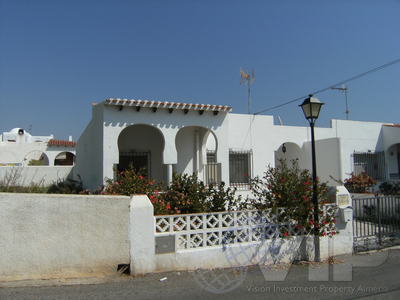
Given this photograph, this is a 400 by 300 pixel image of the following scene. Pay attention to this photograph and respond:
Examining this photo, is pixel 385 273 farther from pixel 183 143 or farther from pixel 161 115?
pixel 183 143

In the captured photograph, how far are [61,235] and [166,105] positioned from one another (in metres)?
6.10

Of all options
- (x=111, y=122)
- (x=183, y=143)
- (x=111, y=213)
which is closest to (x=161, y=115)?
(x=111, y=122)

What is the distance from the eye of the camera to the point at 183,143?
42.0 ft

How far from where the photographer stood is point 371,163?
15500 millimetres

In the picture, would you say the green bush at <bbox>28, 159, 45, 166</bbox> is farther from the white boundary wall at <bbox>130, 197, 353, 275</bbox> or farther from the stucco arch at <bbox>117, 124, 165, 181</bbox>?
the white boundary wall at <bbox>130, 197, 353, 275</bbox>

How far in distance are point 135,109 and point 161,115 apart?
946 millimetres

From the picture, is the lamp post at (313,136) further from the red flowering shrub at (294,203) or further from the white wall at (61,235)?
the white wall at (61,235)

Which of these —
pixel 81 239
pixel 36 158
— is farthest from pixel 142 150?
pixel 36 158

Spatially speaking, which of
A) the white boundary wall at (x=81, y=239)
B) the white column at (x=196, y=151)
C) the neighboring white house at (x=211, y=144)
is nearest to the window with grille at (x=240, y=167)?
the neighboring white house at (x=211, y=144)

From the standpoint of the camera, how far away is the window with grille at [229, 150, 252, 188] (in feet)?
41.0

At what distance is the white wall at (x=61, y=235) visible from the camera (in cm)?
499

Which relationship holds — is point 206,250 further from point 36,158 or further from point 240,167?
point 36,158

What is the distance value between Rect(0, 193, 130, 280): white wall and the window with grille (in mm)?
7597

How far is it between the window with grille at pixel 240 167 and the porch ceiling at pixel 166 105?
7.26ft
